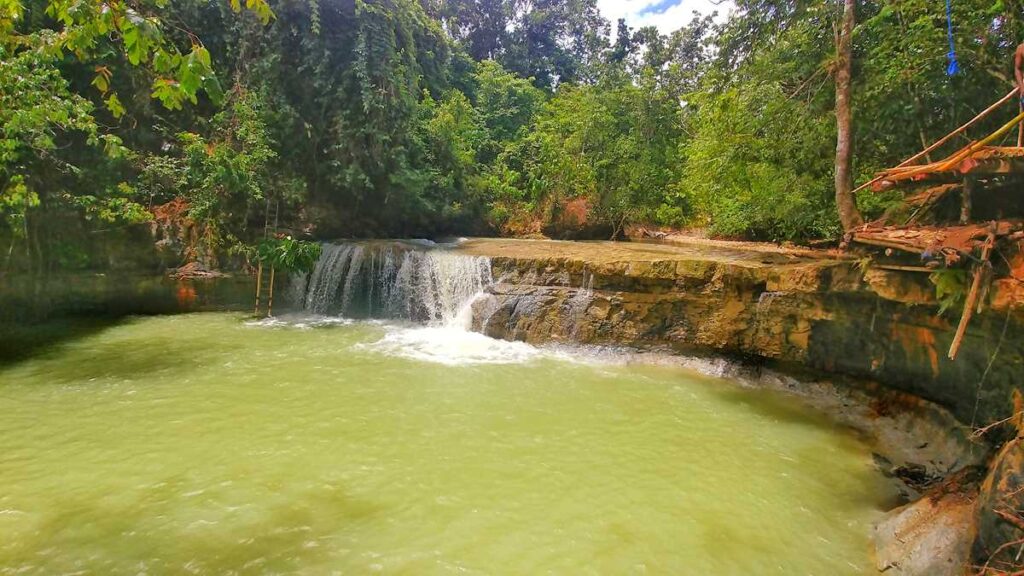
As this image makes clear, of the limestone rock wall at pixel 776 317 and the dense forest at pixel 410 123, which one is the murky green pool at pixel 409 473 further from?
the dense forest at pixel 410 123

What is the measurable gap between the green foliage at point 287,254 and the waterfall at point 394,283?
1.05 meters

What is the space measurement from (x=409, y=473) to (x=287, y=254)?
663 centimetres

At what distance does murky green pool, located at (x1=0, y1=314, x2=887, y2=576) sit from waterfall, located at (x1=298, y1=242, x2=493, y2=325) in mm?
2956

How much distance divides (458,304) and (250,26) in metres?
8.90

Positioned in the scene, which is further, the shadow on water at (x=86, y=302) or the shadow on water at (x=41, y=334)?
the shadow on water at (x=86, y=302)

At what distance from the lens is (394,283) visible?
34.9 ft

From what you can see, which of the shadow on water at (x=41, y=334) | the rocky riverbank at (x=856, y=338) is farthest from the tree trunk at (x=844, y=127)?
the shadow on water at (x=41, y=334)

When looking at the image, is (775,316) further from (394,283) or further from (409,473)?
(394,283)

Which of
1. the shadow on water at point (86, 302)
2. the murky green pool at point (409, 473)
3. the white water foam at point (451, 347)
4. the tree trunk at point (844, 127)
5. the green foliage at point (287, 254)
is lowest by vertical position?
the murky green pool at point (409, 473)

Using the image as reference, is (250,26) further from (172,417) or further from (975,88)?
(975,88)

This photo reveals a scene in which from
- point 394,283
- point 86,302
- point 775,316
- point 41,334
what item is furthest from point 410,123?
point 775,316

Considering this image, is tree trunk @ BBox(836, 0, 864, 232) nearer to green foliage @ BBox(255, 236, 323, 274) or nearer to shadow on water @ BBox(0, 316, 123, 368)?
green foliage @ BBox(255, 236, 323, 274)

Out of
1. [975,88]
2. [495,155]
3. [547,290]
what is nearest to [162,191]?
[547,290]

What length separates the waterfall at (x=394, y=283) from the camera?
985 centimetres
